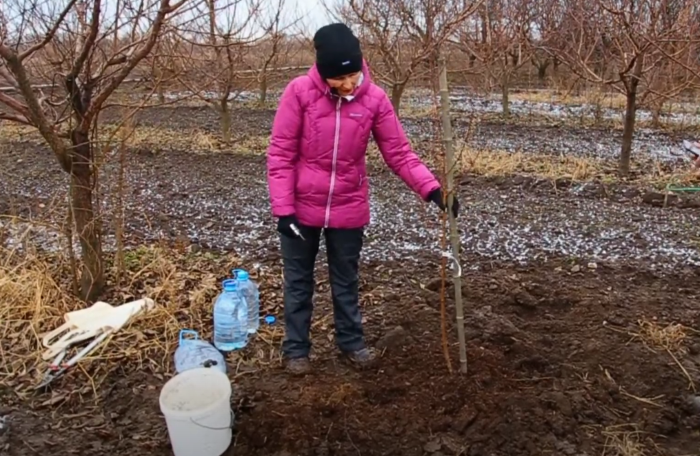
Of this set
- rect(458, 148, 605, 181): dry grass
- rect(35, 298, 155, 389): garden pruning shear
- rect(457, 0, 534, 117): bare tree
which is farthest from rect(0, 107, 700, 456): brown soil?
rect(457, 0, 534, 117): bare tree

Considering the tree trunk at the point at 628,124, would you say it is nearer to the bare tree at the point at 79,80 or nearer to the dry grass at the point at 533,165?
the dry grass at the point at 533,165

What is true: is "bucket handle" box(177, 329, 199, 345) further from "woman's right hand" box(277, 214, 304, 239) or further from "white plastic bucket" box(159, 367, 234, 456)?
"woman's right hand" box(277, 214, 304, 239)

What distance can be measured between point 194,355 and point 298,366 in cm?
49

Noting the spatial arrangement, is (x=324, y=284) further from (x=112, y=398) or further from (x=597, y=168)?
(x=597, y=168)

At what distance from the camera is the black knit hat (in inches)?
99.3

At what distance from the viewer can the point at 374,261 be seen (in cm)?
442

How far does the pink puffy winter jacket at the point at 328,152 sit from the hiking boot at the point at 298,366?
2.12 ft

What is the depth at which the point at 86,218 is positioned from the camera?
3547 mm

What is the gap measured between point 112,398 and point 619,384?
2229 millimetres

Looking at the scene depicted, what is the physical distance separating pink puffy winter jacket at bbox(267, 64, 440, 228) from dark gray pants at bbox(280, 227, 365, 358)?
0.29ft

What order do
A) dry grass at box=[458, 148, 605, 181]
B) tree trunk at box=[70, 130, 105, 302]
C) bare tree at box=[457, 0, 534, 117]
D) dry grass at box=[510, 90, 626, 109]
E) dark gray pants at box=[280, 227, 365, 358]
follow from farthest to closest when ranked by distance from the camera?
dry grass at box=[510, 90, 626, 109] → bare tree at box=[457, 0, 534, 117] → dry grass at box=[458, 148, 605, 181] → tree trunk at box=[70, 130, 105, 302] → dark gray pants at box=[280, 227, 365, 358]

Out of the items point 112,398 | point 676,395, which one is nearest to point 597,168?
point 676,395

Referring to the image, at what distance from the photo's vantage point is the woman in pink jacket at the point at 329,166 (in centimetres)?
264

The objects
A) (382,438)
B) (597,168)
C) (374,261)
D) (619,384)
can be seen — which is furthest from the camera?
(597,168)
